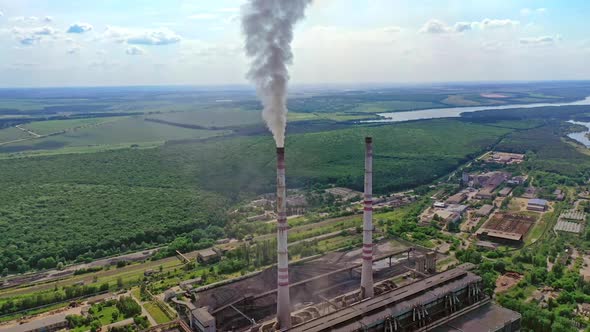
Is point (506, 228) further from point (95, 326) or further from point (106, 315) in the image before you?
point (95, 326)

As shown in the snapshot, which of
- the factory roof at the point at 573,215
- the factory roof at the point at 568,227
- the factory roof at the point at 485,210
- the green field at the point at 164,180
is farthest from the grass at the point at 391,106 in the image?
the factory roof at the point at 568,227

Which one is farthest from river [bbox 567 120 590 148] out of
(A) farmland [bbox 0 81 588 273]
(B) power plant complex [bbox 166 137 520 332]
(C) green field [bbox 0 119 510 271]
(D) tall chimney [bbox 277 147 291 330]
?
(D) tall chimney [bbox 277 147 291 330]

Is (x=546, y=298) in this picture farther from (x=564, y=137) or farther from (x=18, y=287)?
(x=564, y=137)

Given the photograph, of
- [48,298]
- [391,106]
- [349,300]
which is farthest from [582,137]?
[48,298]

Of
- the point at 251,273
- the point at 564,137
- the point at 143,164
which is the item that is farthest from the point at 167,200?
the point at 564,137

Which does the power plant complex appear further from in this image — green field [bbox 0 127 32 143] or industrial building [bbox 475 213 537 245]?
green field [bbox 0 127 32 143]

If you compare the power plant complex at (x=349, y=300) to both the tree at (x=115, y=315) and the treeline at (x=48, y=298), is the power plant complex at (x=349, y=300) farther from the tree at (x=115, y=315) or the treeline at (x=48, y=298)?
the treeline at (x=48, y=298)

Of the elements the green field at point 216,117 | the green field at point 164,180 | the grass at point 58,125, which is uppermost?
the green field at point 216,117
